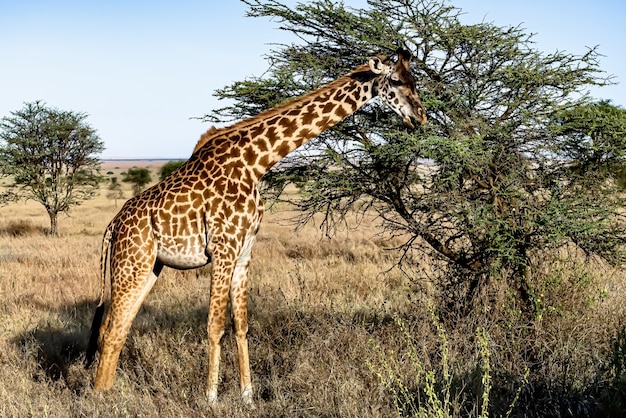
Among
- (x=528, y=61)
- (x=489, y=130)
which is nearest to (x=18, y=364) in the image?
(x=489, y=130)

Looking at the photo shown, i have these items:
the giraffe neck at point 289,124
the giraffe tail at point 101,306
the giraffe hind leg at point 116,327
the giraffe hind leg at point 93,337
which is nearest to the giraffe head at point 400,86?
the giraffe neck at point 289,124

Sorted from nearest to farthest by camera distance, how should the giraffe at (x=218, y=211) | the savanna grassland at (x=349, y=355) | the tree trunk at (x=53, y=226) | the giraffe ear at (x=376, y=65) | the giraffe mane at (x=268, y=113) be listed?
the savanna grassland at (x=349, y=355) → the giraffe at (x=218, y=211) → the giraffe ear at (x=376, y=65) → the giraffe mane at (x=268, y=113) → the tree trunk at (x=53, y=226)

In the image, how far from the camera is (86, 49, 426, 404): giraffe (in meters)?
4.67

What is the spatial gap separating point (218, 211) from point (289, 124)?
3.03ft

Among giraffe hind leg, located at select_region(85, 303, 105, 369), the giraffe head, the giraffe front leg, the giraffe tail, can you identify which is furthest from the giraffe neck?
giraffe hind leg, located at select_region(85, 303, 105, 369)

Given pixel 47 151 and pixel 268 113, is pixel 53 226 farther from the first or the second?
pixel 268 113

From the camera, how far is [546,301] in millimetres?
5766

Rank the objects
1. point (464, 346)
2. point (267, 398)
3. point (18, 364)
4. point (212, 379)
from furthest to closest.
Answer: point (18, 364) → point (464, 346) → point (267, 398) → point (212, 379)

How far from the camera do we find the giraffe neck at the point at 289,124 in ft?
16.0

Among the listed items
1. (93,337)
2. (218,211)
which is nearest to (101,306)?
(93,337)

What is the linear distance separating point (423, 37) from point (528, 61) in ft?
3.48

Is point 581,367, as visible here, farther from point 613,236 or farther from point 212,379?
point 212,379

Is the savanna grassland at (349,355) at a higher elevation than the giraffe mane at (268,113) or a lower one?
lower

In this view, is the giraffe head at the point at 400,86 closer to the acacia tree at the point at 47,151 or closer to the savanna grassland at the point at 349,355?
the savanna grassland at the point at 349,355
